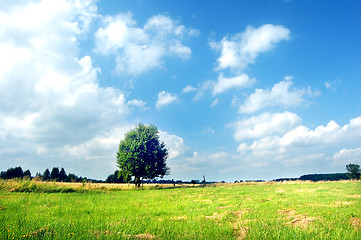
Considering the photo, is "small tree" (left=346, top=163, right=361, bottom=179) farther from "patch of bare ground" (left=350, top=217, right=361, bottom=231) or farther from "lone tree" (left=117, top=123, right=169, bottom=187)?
"patch of bare ground" (left=350, top=217, right=361, bottom=231)

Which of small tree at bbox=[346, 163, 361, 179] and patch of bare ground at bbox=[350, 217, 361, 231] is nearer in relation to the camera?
patch of bare ground at bbox=[350, 217, 361, 231]

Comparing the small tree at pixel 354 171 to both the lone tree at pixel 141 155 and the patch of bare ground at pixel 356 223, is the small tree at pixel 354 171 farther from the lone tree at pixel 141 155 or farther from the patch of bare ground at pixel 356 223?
the patch of bare ground at pixel 356 223

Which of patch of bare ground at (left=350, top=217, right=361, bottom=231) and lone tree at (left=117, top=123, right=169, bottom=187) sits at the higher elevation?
lone tree at (left=117, top=123, right=169, bottom=187)

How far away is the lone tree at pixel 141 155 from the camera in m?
42.2

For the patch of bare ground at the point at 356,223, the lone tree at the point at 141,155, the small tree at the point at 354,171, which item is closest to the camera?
the patch of bare ground at the point at 356,223

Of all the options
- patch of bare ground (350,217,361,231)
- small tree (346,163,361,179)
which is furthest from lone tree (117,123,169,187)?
small tree (346,163,361,179)

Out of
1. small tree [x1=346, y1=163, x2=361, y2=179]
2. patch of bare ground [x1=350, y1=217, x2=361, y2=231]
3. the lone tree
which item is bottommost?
small tree [x1=346, y1=163, x2=361, y2=179]

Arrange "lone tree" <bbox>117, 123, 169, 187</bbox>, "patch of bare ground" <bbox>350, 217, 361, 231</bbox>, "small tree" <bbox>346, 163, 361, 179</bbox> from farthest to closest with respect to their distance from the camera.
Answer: "small tree" <bbox>346, 163, 361, 179</bbox>
"lone tree" <bbox>117, 123, 169, 187</bbox>
"patch of bare ground" <bbox>350, 217, 361, 231</bbox>

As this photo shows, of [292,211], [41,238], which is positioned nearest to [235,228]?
[292,211]

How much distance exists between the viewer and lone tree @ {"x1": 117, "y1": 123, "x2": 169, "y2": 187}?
4219cm

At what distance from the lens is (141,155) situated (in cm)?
4244

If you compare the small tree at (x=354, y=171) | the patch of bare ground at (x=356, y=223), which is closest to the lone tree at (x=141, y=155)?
the patch of bare ground at (x=356, y=223)

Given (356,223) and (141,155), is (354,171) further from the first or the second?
(356,223)

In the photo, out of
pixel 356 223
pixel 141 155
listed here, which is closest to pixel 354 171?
pixel 141 155
